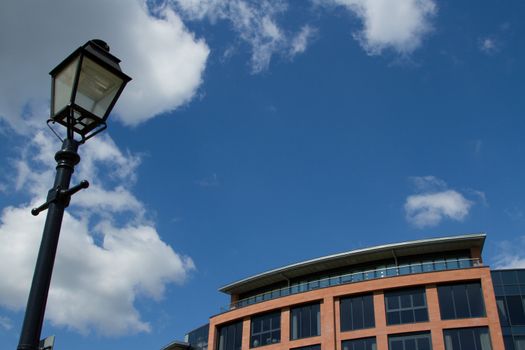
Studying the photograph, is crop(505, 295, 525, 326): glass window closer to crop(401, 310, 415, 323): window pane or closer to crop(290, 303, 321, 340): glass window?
crop(401, 310, 415, 323): window pane

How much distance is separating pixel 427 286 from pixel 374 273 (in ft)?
13.7

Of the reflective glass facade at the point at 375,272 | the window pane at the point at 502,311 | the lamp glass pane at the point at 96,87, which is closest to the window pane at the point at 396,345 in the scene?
the reflective glass facade at the point at 375,272

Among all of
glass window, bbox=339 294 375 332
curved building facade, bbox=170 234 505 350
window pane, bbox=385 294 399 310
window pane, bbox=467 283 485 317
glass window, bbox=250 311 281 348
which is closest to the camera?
window pane, bbox=467 283 485 317

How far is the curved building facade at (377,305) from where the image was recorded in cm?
3722

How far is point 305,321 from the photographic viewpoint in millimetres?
42938

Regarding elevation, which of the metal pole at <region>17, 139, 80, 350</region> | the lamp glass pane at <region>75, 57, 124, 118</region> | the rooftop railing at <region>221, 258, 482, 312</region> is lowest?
the metal pole at <region>17, 139, 80, 350</region>

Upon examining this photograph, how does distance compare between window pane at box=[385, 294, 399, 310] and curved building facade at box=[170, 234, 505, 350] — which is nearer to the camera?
curved building facade at box=[170, 234, 505, 350]

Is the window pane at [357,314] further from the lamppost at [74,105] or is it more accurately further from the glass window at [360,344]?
the lamppost at [74,105]

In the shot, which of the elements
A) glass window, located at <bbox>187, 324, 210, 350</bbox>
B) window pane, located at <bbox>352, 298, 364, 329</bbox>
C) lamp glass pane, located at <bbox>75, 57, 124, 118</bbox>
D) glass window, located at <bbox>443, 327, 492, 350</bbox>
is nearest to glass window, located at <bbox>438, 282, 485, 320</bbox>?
glass window, located at <bbox>443, 327, 492, 350</bbox>

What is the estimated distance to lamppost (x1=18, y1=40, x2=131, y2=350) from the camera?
492 centimetres

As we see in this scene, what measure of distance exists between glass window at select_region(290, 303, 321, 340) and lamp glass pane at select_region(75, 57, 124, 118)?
38.7 metres

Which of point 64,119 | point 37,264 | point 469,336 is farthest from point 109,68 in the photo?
point 469,336

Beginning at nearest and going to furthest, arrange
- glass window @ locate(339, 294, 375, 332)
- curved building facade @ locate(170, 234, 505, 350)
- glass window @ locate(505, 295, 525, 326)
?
glass window @ locate(505, 295, 525, 326) < curved building facade @ locate(170, 234, 505, 350) < glass window @ locate(339, 294, 375, 332)

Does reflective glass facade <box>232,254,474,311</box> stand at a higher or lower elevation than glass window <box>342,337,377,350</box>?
higher
